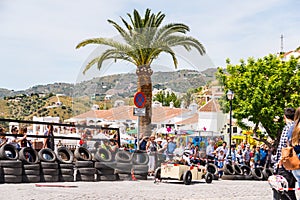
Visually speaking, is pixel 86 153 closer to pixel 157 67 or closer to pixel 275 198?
pixel 157 67

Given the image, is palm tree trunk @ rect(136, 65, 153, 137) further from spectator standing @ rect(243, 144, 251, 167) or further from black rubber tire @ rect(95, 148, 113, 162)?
spectator standing @ rect(243, 144, 251, 167)

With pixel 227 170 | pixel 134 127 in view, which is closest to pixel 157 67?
pixel 134 127

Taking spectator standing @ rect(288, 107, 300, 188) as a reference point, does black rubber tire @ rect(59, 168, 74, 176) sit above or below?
below

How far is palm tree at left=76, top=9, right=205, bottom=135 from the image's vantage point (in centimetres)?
2138

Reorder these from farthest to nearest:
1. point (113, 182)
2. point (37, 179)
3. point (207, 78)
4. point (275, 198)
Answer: point (207, 78) → point (113, 182) → point (37, 179) → point (275, 198)

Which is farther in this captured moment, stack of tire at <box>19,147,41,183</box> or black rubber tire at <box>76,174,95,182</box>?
black rubber tire at <box>76,174,95,182</box>

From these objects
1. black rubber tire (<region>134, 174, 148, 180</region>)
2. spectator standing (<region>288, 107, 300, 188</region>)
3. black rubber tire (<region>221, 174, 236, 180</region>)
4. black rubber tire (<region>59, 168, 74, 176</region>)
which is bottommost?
black rubber tire (<region>221, 174, 236, 180</region>)

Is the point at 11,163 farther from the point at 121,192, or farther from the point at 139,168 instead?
the point at 139,168

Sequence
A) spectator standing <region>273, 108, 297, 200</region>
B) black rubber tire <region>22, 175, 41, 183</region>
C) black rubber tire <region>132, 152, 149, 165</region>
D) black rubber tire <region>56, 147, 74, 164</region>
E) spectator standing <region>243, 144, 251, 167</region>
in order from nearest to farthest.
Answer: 1. spectator standing <region>273, 108, 297, 200</region>
2. black rubber tire <region>22, 175, 41, 183</region>
3. black rubber tire <region>56, 147, 74, 164</region>
4. black rubber tire <region>132, 152, 149, 165</region>
5. spectator standing <region>243, 144, 251, 167</region>

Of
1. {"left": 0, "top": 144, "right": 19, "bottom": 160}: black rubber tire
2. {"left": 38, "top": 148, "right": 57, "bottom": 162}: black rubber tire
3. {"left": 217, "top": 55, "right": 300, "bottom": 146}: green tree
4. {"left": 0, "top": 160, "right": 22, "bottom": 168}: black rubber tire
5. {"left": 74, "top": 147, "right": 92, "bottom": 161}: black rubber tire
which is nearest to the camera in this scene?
{"left": 0, "top": 160, "right": 22, "bottom": 168}: black rubber tire

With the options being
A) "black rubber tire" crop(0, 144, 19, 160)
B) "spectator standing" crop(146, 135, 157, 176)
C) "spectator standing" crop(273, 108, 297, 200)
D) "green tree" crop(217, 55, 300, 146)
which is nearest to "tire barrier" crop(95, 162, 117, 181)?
"spectator standing" crop(146, 135, 157, 176)

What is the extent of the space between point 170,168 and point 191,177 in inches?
30.2

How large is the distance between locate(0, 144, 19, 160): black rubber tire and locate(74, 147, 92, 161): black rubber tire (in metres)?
2.11

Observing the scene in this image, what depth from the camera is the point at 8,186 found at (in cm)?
1311
